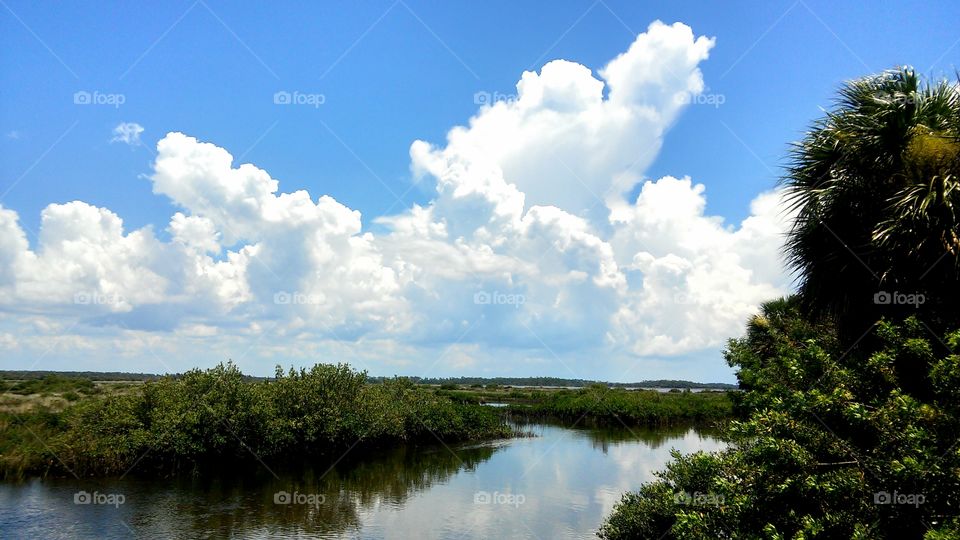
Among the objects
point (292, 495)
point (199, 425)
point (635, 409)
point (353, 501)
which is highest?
point (199, 425)

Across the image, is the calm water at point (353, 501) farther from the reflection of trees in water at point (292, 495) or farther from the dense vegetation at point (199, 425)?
the dense vegetation at point (199, 425)

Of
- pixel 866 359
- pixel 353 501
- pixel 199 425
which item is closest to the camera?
pixel 866 359

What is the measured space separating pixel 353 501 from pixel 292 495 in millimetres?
3217

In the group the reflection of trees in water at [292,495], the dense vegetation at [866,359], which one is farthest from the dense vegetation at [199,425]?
the dense vegetation at [866,359]

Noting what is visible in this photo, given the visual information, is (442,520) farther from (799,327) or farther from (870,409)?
(870,409)

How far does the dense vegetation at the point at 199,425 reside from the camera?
1241 inches

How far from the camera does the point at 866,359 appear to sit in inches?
348

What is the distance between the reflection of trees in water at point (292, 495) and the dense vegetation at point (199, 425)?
179 centimetres

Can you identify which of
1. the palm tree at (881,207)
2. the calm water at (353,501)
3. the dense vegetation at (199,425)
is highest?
the palm tree at (881,207)

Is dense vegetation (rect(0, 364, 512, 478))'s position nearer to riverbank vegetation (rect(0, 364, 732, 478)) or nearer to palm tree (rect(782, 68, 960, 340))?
riverbank vegetation (rect(0, 364, 732, 478))

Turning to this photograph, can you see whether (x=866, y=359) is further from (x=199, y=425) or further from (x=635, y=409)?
(x=635, y=409)

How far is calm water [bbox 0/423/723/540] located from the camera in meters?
23.0

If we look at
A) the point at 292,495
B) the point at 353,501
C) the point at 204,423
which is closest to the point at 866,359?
the point at 353,501

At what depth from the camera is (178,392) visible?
3416 cm
